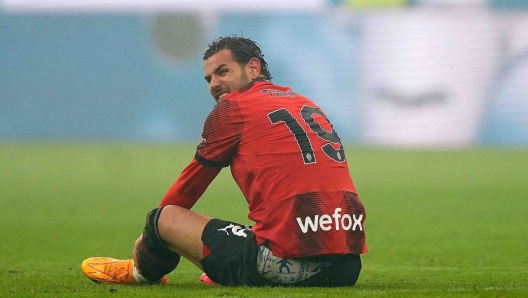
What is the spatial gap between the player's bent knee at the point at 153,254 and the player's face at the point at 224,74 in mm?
612

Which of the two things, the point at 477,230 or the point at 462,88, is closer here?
the point at 477,230

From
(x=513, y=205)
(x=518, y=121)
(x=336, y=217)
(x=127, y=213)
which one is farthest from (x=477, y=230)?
(x=518, y=121)

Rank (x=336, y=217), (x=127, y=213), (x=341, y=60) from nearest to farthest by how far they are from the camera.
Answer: (x=336, y=217) → (x=127, y=213) → (x=341, y=60)

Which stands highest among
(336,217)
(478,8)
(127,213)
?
(478,8)

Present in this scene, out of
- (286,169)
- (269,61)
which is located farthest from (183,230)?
(269,61)

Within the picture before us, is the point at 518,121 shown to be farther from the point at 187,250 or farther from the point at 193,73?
the point at 187,250

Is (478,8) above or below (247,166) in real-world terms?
above

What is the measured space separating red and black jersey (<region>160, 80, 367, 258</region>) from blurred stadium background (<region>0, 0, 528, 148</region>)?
21131 mm

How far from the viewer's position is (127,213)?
9289 mm

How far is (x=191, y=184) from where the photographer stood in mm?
4039

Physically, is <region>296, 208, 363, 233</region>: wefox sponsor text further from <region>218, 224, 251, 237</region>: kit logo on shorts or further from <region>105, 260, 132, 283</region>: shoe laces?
<region>105, 260, 132, 283</region>: shoe laces

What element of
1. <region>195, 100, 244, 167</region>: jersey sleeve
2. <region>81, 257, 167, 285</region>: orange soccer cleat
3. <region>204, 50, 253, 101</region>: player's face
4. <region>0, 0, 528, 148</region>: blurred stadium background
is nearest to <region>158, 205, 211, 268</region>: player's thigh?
<region>195, 100, 244, 167</region>: jersey sleeve

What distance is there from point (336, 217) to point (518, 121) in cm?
2240

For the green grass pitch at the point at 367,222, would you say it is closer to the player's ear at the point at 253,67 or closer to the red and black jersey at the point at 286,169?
the red and black jersey at the point at 286,169
